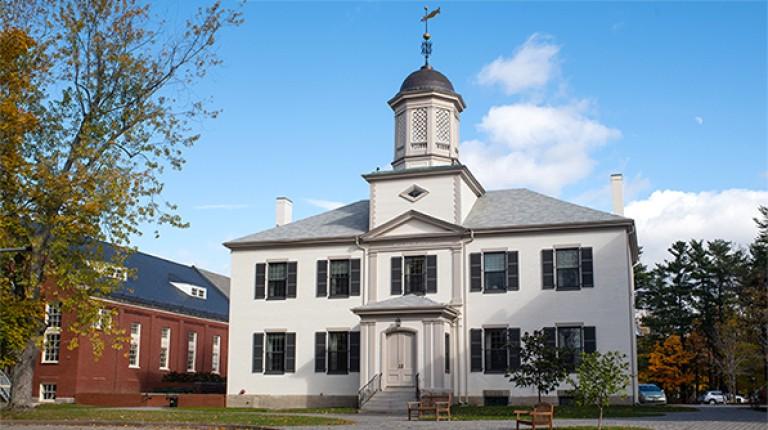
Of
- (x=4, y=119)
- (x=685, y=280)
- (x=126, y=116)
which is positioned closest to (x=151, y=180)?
(x=126, y=116)

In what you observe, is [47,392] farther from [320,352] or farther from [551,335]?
[551,335]

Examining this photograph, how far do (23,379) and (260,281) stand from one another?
36.8ft

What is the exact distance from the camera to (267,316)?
32750 millimetres

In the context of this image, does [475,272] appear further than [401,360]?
Yes

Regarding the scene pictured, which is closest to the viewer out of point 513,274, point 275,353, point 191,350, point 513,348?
point 513,348

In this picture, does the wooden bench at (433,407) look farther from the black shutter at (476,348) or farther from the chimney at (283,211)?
the chimney at (283,211)

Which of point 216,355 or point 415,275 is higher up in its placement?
point 415,275

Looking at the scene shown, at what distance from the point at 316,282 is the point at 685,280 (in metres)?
38.3

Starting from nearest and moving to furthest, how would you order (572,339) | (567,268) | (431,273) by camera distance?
(572,339) < (567,268) < (431,273)

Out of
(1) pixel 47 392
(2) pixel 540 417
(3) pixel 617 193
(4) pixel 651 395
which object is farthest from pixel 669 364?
(2) pixel 540 417

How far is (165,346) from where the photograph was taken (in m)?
41.6

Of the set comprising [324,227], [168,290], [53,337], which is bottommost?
[53,337]

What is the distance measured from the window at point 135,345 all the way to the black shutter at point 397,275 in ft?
49.2

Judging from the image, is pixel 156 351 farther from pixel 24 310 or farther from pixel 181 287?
pixel 24 310
